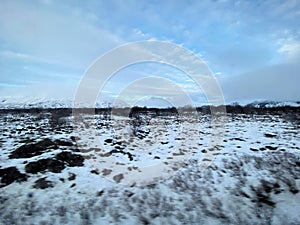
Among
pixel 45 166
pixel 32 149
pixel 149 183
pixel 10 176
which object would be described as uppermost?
pixel 32 149

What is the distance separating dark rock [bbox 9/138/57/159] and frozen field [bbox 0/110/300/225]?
4cm

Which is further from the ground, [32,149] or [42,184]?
[32,149]

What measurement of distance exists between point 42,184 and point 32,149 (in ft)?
11.9

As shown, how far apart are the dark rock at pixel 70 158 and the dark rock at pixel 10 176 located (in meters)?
1.66

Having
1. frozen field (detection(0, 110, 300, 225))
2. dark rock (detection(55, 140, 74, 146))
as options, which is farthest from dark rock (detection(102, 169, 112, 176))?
dark rock (detection(55, 140, 74, 146))

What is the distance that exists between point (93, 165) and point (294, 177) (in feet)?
24.7

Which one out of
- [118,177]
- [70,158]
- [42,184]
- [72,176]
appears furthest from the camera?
[70,158]

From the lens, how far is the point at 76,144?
1067 centimetres

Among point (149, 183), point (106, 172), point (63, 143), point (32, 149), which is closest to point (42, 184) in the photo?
point (106, 172)

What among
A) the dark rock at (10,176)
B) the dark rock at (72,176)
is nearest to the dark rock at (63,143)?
the dark rock at (10,176)

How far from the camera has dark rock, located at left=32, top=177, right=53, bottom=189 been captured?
6.14 meters

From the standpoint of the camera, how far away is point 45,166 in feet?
24.7

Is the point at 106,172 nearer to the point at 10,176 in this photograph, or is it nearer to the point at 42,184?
the point at 42,184

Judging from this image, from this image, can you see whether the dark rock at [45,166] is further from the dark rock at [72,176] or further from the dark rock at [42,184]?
the dark rock at [42,184]
